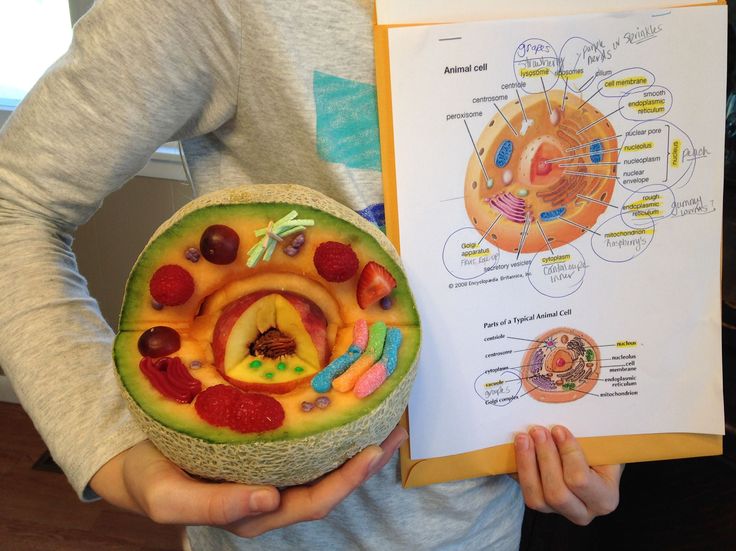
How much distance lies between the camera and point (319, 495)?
0.53 metres

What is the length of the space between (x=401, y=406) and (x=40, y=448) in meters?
1.88

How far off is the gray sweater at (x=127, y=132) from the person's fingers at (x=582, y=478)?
317 millimetres

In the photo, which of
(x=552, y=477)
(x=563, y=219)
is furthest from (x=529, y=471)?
(x=563, y=219)

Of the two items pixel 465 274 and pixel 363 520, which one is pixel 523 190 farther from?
pixel 363 520

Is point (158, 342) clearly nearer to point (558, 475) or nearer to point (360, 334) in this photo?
point (360, 334)

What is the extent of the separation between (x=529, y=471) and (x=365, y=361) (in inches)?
11.6

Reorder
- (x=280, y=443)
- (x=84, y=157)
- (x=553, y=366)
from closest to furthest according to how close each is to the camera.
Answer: (x=280, y=443)
(x=84, y=157)
(x=553, y=366)

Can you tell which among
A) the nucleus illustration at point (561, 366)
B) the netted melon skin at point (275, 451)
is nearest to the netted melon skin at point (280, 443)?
the netted melon skin at point (275, 451)

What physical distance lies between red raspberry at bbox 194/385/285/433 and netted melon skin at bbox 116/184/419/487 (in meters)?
0.01

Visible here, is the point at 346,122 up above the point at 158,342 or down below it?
above

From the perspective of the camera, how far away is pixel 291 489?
0.55 meters

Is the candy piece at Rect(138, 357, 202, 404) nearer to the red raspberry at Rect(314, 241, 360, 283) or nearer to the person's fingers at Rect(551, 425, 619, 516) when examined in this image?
the red raspberry at Rect(314, 241, 360, 283)

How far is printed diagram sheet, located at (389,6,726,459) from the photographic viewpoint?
2.07ft

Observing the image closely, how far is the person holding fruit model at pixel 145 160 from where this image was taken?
0.54 m
